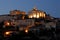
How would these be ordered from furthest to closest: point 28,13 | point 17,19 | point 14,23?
point 28,13
point 17,19
point 14,23

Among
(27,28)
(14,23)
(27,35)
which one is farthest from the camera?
(14,23)

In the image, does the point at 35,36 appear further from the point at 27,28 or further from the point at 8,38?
the point at 27,28

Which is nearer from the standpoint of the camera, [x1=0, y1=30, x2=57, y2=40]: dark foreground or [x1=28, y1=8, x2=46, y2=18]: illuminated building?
[x1=0, y1=30, x2=57, y2=40]: dark foreground

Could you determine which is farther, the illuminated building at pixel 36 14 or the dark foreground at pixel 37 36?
the illuminated building at pixel 36 14

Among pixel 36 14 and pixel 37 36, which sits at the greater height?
pixel 36 14

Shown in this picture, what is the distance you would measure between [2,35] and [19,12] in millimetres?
24233

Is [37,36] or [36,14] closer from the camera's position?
[37,36]

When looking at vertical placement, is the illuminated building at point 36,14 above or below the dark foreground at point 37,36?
above

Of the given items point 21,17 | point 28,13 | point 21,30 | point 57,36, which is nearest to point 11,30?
point 21,30

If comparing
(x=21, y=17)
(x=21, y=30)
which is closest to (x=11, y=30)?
(x=21, y=30)

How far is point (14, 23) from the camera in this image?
54.1 m

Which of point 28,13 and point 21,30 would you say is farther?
point 28,13

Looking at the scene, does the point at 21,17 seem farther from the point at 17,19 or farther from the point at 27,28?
the point at 27,28

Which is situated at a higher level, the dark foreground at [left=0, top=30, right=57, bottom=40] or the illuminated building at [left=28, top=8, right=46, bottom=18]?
the illuminated building at [left=28, top=8, right=46, bottom=18]
